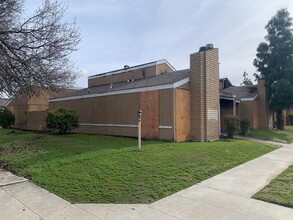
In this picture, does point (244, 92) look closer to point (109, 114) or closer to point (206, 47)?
point (206, 47)

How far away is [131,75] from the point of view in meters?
20.9

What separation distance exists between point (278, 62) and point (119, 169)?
20.8 m

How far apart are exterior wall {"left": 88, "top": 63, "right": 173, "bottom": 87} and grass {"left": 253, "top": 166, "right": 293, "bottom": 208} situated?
13.6 meters

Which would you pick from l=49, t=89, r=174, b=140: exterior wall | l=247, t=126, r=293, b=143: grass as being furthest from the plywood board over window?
l=247, t=126, r=293, b=143: grass

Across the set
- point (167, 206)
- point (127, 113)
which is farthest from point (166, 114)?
point (167, 206)

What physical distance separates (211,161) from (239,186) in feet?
7.32

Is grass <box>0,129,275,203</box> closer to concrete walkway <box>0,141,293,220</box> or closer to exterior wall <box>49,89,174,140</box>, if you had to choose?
concrete walkway <box>0,141,293,220</box>

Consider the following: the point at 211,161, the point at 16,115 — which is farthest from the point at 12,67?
the point at 16,115

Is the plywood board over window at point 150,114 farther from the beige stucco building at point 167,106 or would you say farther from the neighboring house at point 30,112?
the neighboring house at point 30,112

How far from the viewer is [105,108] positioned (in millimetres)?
16109

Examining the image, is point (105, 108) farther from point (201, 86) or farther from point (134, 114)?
point (201, 86)

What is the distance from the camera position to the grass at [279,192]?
4.96m

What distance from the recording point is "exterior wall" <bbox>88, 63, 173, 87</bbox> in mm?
19236

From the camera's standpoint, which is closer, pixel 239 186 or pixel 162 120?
pixel 239 186
